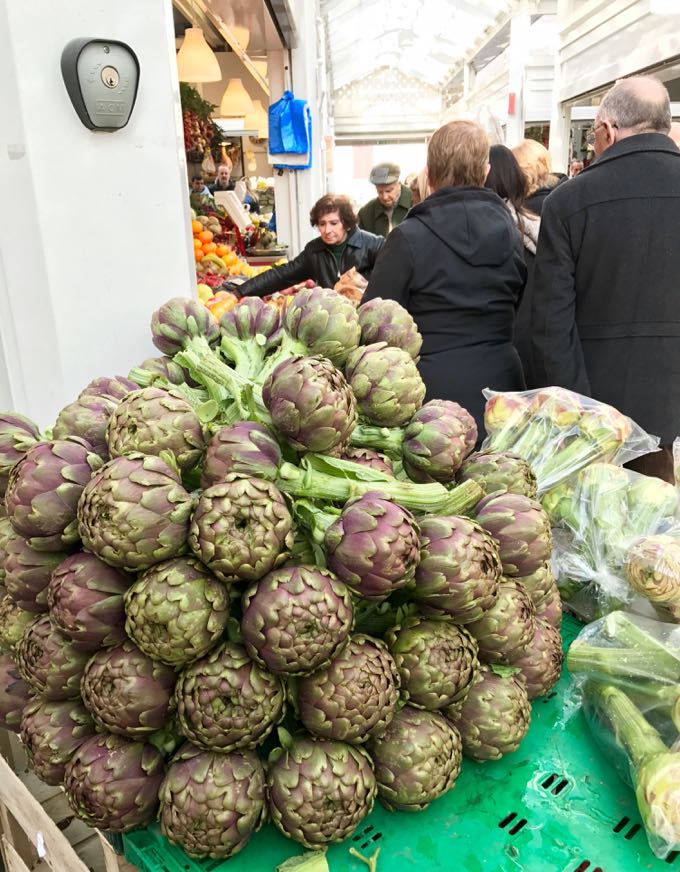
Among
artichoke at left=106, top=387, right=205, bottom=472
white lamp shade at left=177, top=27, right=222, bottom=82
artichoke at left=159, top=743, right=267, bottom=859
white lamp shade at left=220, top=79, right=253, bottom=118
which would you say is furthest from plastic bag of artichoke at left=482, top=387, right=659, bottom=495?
white lamp shade at left=220, top=79, right=253, bottom=118

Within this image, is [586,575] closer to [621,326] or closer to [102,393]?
[102,393]

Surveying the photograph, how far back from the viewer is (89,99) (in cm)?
166

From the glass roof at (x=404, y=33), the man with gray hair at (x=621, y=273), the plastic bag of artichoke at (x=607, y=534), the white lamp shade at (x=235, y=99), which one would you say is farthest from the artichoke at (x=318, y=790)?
the glass roof at (x=404, y=33)

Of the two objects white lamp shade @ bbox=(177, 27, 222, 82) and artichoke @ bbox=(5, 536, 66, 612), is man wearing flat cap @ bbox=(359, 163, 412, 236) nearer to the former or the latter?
white lamp shade @ bbox=(177, 27, 222, 82)

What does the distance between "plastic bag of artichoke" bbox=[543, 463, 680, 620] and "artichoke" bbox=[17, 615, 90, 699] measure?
3.04 feet

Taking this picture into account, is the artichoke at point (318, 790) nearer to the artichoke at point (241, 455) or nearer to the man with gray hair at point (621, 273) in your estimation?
the artichoke at point (241, 455)

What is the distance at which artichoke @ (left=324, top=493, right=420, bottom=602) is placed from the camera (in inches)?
35.1

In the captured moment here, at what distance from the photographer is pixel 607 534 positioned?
1.39m

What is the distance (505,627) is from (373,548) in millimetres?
314

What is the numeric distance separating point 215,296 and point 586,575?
2.41 meters

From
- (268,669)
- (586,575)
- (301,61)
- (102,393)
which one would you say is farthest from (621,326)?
(301,61)

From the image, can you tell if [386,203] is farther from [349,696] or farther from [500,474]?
[349,696]

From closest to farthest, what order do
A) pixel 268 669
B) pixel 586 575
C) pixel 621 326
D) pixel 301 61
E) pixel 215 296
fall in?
pixel 268 669
pixel 586 575
pixel 621 326
pixel 215 296
pixel 301 61

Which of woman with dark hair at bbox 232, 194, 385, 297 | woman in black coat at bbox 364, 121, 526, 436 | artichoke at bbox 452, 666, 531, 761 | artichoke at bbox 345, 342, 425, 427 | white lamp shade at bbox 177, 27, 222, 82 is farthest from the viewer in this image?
white lamp shade at bbox 177, 27, 222, 82
